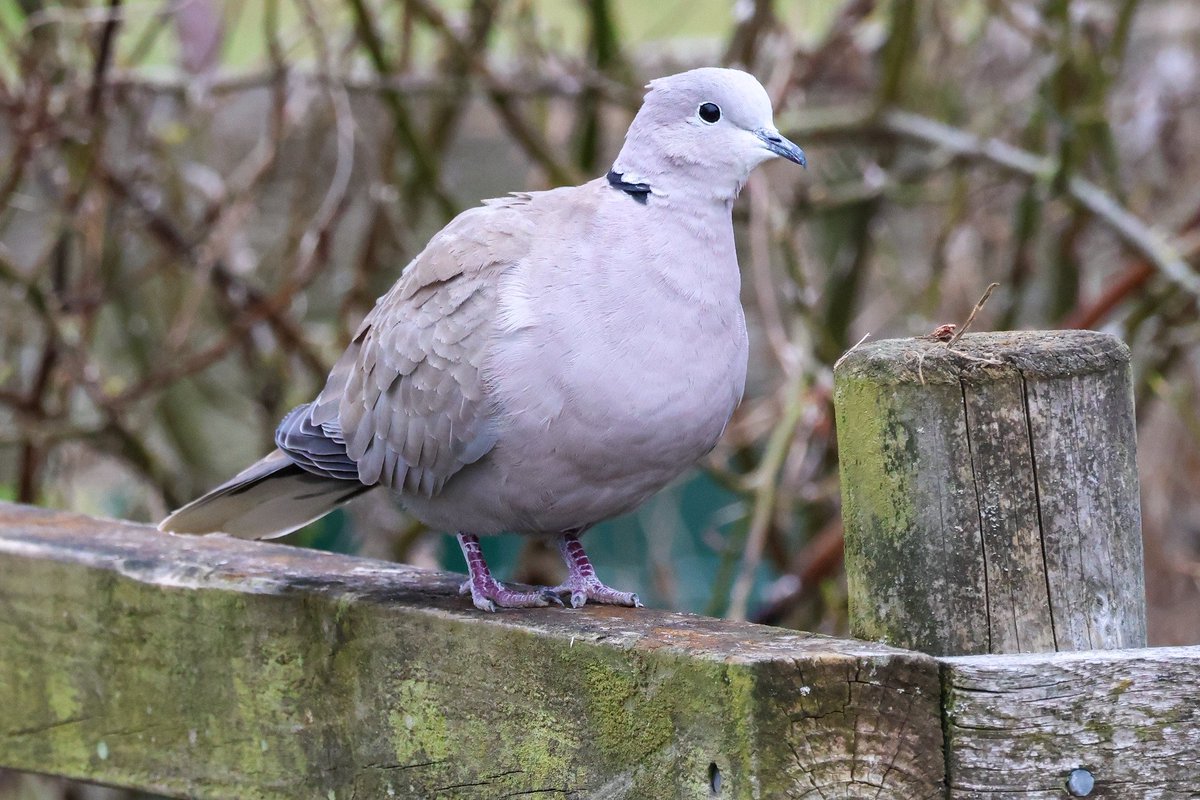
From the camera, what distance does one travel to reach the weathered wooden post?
4.74 ft

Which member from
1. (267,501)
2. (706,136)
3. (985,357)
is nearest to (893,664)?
(985,357)

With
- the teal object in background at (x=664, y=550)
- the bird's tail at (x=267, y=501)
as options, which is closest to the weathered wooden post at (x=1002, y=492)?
the bird's tail at (x=267, y=501)

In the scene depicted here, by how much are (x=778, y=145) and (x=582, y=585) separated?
80 centimetres

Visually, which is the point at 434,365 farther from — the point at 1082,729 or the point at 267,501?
the point at 1082,729

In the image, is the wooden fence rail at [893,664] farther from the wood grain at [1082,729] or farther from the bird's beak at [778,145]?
the bird's beak at [778,145]

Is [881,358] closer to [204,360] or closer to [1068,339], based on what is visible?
[1068,339]

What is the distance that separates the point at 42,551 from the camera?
2162mm

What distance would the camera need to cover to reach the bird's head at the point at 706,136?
7.32 feet

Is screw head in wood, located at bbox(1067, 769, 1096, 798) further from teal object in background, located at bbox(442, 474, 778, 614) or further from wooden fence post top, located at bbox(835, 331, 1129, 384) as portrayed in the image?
teal object in background, located at bbox(442, 474, 778, 614)

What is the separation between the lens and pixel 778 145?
7.39ft

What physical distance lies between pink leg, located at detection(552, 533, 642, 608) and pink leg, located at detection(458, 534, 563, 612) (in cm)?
4

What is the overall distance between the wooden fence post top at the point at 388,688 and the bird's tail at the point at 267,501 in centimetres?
14

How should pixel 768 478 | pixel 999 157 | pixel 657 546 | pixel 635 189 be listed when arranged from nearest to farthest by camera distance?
pixel 635 189
pixel 768 478
pixel 999 157
pixel 657 546

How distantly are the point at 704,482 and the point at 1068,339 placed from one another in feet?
14.5
